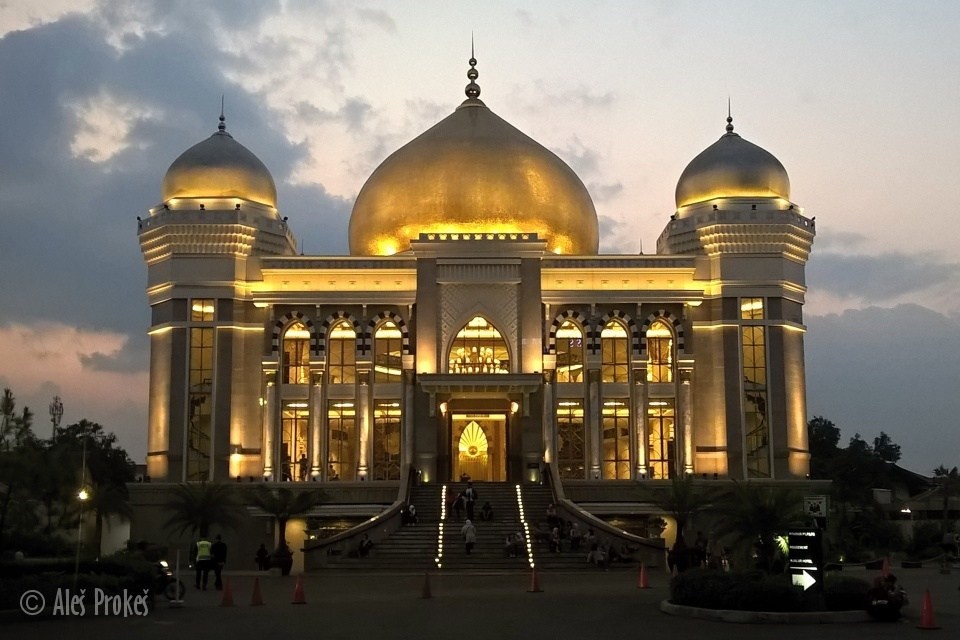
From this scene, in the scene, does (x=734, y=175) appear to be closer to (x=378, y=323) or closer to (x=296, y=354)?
(x=378, y=323)

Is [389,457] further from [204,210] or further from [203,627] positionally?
[203,627]

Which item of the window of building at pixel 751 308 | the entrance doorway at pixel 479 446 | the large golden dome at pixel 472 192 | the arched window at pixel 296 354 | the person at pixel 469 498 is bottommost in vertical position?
the person at pixel 469 498

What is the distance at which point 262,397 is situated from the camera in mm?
50219

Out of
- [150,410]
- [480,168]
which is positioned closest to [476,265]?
[480,168]

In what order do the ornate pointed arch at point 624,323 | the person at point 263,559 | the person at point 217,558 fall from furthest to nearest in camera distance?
1. the ornate pointed arch at point 624,323
2. the person at point 263,559
3. the person at point 217,558

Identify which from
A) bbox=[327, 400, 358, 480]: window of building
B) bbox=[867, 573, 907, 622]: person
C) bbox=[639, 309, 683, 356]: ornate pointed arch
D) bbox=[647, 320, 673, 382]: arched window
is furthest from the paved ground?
bbox=[647, 320, 673, 382]: arched window

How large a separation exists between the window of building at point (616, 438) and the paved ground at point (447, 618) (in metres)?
19.4

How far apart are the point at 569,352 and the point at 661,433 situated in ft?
15.5

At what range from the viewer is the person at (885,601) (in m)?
21.5

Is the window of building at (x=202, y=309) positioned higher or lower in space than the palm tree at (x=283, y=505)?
higher

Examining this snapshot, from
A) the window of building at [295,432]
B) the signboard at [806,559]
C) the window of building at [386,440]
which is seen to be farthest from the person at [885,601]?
the window of building at [295,432]

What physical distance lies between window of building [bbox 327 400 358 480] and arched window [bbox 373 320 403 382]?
1.69 m

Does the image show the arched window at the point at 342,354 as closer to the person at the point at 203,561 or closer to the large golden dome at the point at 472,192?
the large golden dome at the point at 472,192

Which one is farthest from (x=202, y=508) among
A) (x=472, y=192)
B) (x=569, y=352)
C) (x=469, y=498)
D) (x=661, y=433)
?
(x=661, y=433)
